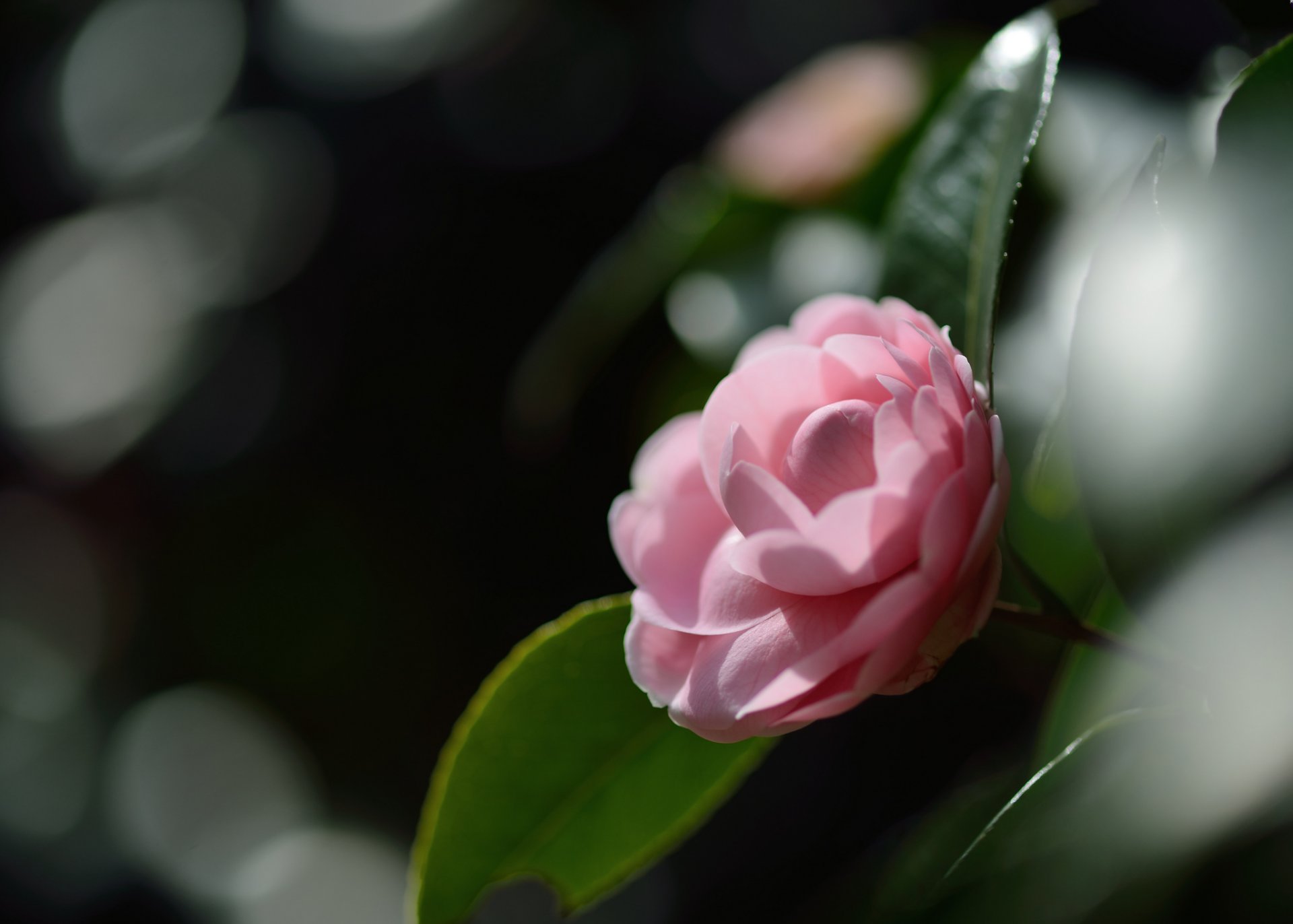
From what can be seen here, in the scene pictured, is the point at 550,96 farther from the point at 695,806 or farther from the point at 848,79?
the point at 695,806

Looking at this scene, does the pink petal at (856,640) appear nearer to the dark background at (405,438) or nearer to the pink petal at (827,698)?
the pink petal at (827,698)

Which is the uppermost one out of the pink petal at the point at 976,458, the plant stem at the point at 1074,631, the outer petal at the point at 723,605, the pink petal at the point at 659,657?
the pink petal at the point at 976,458

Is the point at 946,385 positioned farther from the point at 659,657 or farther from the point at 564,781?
the point at 564,781

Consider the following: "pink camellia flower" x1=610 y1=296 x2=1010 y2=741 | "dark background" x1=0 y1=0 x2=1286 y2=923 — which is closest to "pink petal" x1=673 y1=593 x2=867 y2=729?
"pink camellia flower" x1=610 y1=296 x2=1010 y2=741

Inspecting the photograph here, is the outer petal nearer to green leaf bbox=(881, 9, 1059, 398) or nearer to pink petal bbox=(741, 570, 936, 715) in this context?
pink petal bbox=(741, 570, 936, 715)

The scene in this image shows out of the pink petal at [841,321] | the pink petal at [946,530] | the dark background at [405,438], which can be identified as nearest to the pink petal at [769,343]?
the pink petal at [841,321]

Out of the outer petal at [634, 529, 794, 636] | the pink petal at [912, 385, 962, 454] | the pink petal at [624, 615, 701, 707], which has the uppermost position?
the pink petal at [912, 385, 962, 454]

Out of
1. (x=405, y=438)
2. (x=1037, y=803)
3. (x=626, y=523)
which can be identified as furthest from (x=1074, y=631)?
(x=405, y=438)
